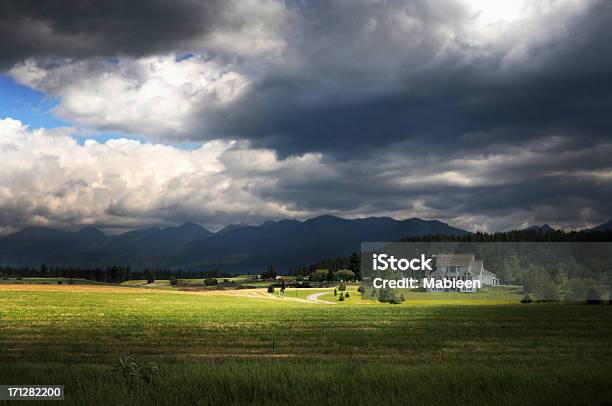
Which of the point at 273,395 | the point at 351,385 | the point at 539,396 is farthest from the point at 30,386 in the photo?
the point at 539,396

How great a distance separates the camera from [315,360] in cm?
2506

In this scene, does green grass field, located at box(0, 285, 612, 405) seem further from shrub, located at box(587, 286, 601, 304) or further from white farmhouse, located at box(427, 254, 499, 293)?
white farmhouse, located at box(427, 254, 499, 293)

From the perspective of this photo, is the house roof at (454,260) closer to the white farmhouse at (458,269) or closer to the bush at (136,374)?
the white farmhouse at (458,269)

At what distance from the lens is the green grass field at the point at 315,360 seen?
11805 mm

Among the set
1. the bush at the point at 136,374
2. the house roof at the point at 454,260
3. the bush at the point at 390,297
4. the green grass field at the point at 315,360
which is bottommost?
the bush at the point at 390,297

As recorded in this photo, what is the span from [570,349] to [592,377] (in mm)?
23813

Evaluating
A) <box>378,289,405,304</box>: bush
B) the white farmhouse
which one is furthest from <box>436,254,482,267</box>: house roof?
<box>378,289,405,304</box>: bush

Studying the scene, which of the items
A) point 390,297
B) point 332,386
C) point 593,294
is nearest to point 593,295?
point 593,294

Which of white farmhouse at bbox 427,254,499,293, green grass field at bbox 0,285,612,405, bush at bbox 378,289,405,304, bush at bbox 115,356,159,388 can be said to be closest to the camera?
green grass field at bbox 0,285,612,405

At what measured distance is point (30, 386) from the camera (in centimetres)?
1241

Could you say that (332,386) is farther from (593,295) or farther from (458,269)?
(458,269)

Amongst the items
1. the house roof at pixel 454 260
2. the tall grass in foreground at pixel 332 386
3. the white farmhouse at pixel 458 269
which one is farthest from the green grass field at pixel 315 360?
the house roof at pixel 454 260

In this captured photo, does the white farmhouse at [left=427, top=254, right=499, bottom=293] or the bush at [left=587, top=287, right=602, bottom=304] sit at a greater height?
the white farmhouse at [left=427, top=254, right=499, bottom=293]

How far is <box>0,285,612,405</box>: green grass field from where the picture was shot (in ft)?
38.7
